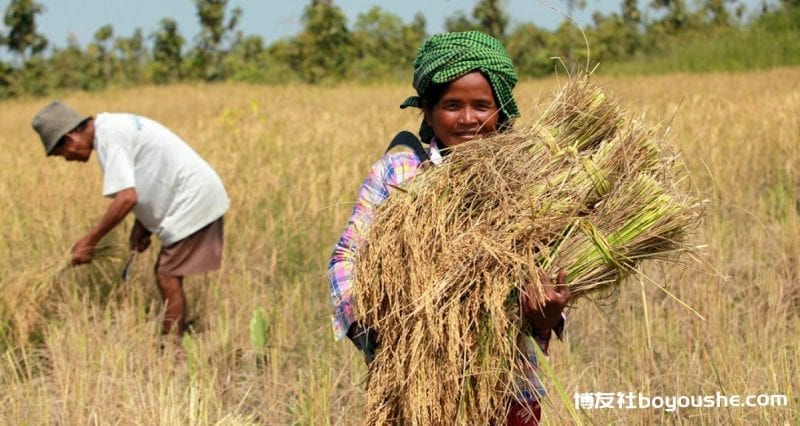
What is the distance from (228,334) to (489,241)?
2196 millimetres

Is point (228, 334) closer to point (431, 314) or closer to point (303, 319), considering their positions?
point (303, 319)

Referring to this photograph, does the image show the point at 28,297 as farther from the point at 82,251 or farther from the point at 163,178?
the point at 163,178

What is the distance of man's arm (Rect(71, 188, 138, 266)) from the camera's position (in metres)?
3.32

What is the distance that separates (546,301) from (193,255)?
8.44 ft

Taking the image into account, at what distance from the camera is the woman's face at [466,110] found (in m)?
1.56

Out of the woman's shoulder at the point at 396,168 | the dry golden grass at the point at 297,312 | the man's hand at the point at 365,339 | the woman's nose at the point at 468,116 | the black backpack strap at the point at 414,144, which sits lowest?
the dry golden grass at the point at 297,312

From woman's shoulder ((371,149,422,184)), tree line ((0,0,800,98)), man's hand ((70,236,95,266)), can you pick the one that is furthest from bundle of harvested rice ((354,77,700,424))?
tree line ((0,0,800,98))

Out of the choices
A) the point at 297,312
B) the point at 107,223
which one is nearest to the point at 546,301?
the point at 297,312

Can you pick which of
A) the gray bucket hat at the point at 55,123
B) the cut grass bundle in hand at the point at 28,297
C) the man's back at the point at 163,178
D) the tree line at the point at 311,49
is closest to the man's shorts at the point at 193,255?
the man's back at the point at 163,178

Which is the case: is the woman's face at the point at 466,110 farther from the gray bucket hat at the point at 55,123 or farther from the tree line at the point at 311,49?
the tree line at the point at 311,49

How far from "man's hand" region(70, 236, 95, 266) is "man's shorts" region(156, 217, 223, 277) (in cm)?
32

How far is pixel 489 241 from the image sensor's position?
1330 mm

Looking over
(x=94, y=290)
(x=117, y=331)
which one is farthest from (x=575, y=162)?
(x=94, y=290)

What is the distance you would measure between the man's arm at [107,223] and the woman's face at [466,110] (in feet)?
7.03
